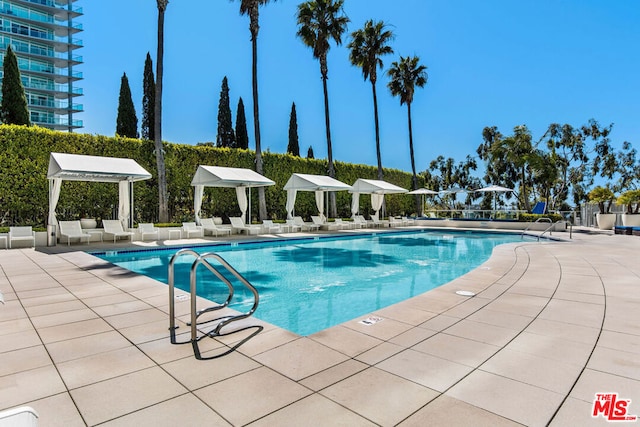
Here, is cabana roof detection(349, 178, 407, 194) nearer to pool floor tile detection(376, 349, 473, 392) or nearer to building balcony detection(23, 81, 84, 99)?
pool floor tile detection(376, 349, 473, 392)

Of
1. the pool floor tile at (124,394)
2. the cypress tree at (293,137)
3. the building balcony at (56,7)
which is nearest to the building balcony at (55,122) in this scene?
the building balcony at (56,7)

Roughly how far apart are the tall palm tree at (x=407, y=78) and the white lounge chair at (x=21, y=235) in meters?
20.9

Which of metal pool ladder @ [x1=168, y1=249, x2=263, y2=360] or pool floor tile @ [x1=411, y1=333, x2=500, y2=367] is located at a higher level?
metal pool ladder @ [x1=168, y1=249, x2=263, y2=360]

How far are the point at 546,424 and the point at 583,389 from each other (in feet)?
2.13

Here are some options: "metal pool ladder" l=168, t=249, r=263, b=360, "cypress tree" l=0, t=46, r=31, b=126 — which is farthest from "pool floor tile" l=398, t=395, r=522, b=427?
"cypress tree" l=0, t=46, r=31, b=126

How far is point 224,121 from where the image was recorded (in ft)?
77.7

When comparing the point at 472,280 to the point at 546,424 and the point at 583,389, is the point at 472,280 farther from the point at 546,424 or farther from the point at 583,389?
the point at 546,424

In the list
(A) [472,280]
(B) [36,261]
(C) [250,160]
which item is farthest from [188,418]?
(C) [250,160]

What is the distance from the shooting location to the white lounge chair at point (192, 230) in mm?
13125

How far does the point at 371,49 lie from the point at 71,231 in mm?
18297

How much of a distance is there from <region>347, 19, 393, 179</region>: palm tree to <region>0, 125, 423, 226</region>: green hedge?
5.97 meters

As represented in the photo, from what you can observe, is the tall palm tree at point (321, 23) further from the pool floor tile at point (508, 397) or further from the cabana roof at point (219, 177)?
Result: the pool floor tile at point (508, 397)

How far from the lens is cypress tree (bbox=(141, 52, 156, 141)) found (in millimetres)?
20391

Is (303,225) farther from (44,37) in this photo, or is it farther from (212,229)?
(44,37)
